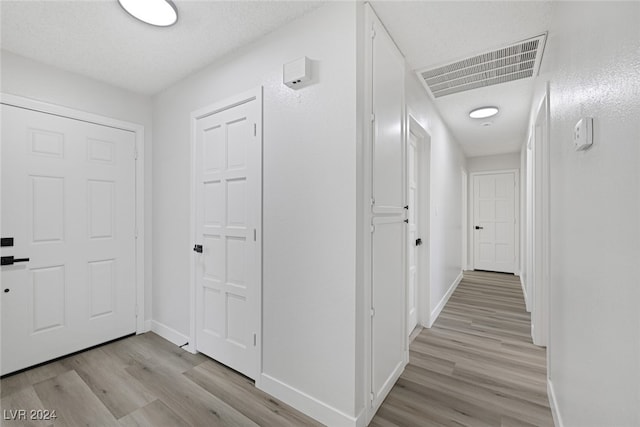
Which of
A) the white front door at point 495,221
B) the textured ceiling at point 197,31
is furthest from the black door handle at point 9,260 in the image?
the white front door at point 495,221

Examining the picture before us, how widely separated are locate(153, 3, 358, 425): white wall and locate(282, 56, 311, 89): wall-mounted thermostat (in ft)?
0.17

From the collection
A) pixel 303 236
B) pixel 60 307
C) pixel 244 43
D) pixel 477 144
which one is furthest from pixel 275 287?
pixel 477 144

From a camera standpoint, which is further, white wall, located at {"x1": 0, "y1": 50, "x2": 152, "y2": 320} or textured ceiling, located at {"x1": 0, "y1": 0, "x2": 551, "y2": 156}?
white wall, located at {"x1": 0, "y1": 50, "x2": 152, "y2": 320}

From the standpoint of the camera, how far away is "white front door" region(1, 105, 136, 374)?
2.24 metres

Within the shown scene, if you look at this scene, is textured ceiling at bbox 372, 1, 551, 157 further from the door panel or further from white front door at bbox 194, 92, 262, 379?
the door panel

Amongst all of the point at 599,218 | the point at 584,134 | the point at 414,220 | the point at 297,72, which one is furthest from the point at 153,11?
the point at 414,220

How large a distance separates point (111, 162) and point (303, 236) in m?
2.31

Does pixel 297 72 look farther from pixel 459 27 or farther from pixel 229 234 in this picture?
pixel 229 234

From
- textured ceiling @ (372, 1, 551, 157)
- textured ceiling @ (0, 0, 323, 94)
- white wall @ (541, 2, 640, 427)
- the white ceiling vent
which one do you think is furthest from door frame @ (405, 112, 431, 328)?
textured ceiling @ (0, 0, 323, 94)

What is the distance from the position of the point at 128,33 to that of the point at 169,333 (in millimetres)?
2661

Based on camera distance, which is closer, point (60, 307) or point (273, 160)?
point (273, 160)

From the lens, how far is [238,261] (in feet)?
7.39

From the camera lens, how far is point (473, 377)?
221 cm

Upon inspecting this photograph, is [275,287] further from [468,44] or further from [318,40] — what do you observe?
[468,44]
